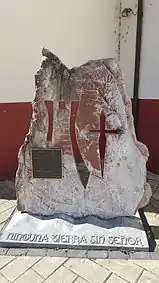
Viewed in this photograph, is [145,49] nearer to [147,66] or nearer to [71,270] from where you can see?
[147,66]

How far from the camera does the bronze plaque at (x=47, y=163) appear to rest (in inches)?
107

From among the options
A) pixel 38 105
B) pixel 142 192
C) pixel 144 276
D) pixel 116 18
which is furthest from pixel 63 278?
pixel 116 18

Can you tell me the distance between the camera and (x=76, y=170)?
2.74 m

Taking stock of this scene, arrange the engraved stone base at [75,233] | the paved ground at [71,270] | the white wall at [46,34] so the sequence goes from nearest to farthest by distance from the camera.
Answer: the paved ground at [71,270] < the engraved stone base at [75,233] < the white wall at [46,34]

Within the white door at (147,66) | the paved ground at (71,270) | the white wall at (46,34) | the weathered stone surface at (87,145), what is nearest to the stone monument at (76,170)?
the weathered stone surface at (87,145)

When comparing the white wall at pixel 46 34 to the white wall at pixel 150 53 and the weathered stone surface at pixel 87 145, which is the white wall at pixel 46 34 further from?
the weathered stone surface at pixel 87 145

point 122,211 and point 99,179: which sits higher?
point 99,179

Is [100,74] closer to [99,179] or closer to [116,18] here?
[99,179]

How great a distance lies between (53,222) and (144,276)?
950 mm

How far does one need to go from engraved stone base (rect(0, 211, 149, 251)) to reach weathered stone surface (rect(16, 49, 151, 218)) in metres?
0.11

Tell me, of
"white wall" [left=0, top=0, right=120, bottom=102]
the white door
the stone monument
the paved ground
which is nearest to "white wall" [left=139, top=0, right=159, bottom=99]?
the white door

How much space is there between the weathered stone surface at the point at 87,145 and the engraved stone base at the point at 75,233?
11cm

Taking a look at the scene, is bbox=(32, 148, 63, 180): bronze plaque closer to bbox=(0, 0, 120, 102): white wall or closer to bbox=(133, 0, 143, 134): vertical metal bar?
bbox=(0, 0, 120, 102): white wall

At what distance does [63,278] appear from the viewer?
2.14 m
